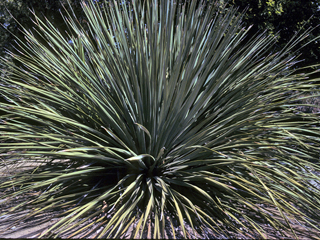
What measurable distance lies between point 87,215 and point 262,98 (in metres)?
1.81

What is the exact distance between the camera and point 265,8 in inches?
228

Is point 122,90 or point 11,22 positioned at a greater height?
point 122,90

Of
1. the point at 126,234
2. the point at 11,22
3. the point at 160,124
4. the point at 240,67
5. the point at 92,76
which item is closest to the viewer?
the point at 126,234

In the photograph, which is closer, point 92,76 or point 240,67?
point 92,76

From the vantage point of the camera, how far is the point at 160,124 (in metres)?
2.38

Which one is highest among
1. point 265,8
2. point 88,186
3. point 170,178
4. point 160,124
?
point 265,8

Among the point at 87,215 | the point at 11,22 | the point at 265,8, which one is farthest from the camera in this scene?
the point at 11,22

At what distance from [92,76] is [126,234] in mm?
1362

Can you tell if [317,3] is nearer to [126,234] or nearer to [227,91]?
[227,91]

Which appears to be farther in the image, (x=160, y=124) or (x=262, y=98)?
(x=262, y=98)

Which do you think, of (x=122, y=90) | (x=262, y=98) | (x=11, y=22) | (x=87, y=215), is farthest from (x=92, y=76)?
(x=11, y=22)

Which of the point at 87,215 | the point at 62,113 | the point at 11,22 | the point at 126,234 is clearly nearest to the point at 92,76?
the point at 62,113

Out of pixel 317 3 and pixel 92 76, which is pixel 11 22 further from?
pixel 317 3

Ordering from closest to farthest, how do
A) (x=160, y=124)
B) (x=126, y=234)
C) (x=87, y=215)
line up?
(x=126, y=234) < (x=87, y=215) < (x=160, y=124)
